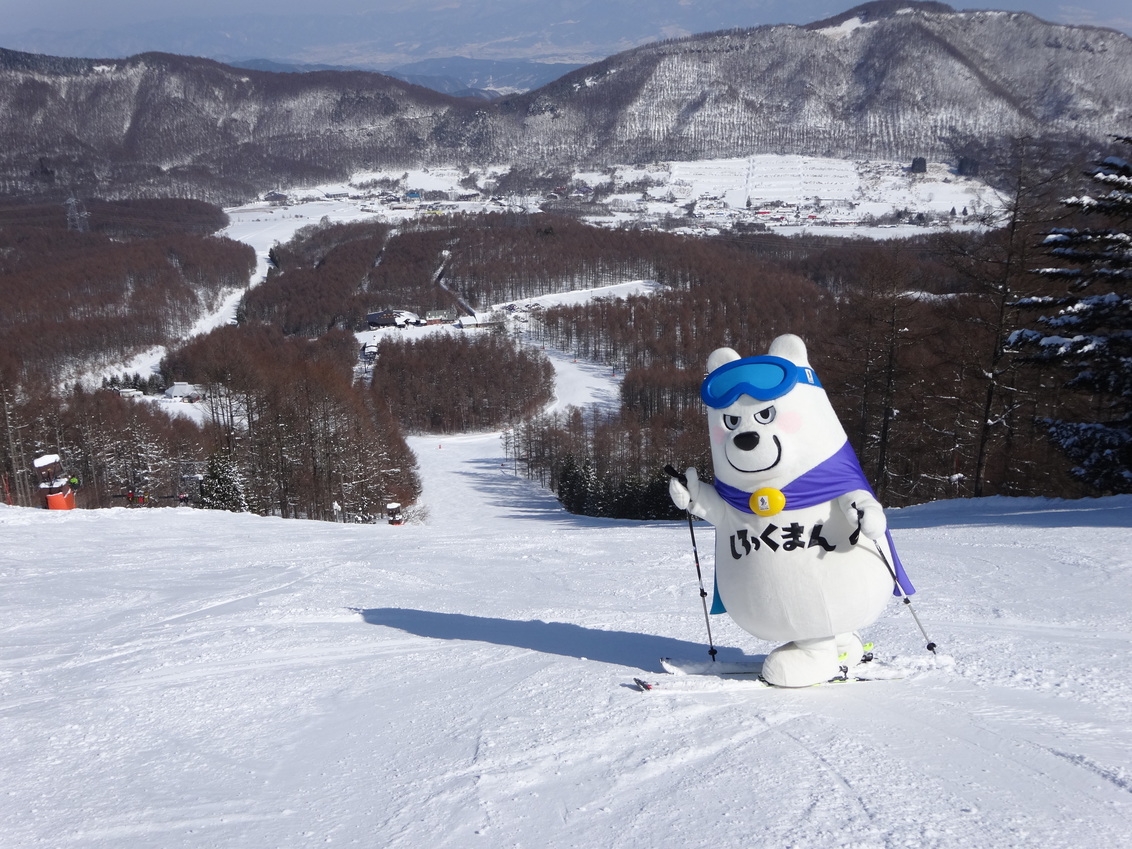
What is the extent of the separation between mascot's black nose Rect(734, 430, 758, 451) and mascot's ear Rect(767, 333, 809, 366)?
598mm

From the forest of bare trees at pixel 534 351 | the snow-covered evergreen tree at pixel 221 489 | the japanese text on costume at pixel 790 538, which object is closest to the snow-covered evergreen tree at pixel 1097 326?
the forest of bare trees at pixel 534 351

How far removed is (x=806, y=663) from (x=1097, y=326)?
11.3 meters

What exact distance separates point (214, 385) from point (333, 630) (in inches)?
1306

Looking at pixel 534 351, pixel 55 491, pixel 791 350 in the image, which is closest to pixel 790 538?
pixel 791 350

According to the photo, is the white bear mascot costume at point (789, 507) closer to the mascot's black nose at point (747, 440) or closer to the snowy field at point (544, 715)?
the mascot's black nose at point (747, 440)

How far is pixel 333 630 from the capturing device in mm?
7535

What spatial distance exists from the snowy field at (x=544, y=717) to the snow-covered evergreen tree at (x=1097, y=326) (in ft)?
14.8

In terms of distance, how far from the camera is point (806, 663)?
5289 millimetres

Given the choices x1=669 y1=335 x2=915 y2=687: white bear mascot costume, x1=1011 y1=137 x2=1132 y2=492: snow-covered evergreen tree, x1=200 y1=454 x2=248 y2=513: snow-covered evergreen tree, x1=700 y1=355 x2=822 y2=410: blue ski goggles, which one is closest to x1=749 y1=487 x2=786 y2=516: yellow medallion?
x1=669 y1=335 x2=915 y2=687: white bear mascot costume

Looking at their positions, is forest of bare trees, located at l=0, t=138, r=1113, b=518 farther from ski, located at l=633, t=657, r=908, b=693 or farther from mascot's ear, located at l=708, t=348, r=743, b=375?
mascot's ear, located at l=708, t=348, r=743, b=375

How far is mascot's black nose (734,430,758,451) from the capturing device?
15.9 ft

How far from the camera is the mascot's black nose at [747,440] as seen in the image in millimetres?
4844

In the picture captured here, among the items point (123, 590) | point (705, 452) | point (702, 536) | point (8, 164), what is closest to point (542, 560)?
point (702, 536)

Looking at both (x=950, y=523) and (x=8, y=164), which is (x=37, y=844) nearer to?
(x=950, y=523)
